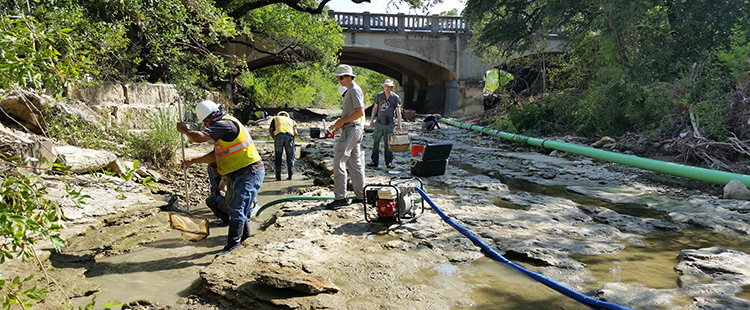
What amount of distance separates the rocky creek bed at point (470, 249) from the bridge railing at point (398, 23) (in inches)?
687

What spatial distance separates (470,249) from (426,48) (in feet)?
71.1

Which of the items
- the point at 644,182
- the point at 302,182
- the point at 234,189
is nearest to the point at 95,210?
the point at 234,189

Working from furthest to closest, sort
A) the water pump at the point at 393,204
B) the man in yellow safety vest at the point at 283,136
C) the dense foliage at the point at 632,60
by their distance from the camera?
the dense foliage at the point at 632,60, the man in yellow safety vest at the point at 283,136, the water pump at the point at 393,204

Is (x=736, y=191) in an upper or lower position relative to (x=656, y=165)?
lower

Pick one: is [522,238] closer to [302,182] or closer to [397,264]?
[397,264]

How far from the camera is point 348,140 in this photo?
5.60m

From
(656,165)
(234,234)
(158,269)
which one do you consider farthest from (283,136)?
(656,165)

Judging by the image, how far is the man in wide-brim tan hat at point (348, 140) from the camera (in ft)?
18.4

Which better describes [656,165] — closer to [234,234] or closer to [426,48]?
[234,234]

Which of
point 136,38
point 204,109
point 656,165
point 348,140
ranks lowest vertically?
point 656,165

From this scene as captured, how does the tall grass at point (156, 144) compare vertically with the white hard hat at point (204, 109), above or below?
below

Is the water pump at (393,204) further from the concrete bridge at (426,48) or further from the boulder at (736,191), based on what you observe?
the concrete bridge at (426,48)

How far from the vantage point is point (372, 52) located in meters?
26.0

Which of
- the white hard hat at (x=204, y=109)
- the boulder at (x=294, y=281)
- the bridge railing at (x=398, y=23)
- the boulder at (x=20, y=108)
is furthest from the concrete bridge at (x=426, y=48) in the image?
the boulder at (x=294, y=281)
